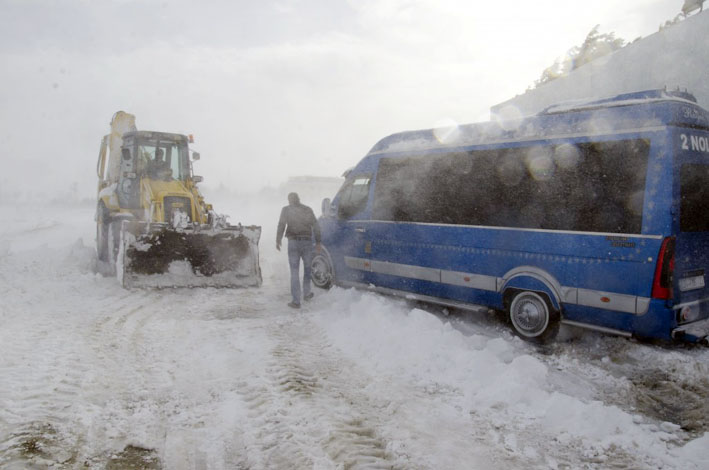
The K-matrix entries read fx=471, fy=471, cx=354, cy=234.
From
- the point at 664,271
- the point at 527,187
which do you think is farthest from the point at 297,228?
the point at 664,271

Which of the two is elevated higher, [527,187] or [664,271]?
[527,187]

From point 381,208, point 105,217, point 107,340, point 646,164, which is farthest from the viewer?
point 105,217

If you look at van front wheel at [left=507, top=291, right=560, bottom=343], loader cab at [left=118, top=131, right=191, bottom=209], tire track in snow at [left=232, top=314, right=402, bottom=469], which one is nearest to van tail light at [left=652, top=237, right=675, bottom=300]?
van front wheel at [left=507, top=291, right=560, bottom=343]

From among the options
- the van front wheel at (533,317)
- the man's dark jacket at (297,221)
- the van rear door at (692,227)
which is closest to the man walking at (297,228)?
the man's dark jacket at (297,221)

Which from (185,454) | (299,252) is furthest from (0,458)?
(299,252)

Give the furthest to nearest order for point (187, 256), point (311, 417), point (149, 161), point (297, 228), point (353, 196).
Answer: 1. point (149, 161)
2. point (187, 256)
3. point (353, 196)
4. point (297, 228)
5. point (311, 417)

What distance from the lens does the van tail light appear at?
4879mm

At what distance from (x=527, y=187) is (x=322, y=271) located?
4478mm

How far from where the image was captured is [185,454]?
3270 mm

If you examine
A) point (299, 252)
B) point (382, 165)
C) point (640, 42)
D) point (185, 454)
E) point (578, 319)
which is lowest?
point (185, 454)

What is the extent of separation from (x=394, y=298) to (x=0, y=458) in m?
5.95

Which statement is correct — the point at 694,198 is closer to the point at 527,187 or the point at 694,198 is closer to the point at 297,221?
the point at 527,187

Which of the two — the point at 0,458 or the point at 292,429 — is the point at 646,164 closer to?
the point at 292,429

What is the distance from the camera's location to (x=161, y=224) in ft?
28.9
